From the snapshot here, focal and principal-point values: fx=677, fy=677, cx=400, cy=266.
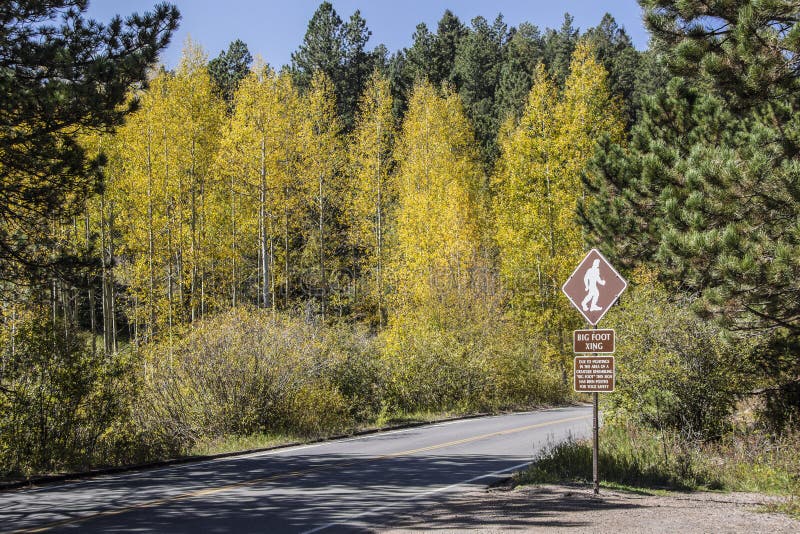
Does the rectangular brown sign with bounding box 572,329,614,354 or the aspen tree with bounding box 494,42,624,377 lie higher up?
the aspen tree with bounding box 494,42,624,377

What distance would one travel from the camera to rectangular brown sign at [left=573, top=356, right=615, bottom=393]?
9586mm

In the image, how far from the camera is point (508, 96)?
61.5 m

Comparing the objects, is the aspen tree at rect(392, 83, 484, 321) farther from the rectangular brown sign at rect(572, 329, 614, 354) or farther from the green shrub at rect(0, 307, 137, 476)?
the rectangular brown sign at rect(572, 329, 614, 354)

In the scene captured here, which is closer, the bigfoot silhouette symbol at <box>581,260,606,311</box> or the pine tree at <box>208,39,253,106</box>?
the bigfoot silhouette symbol at <box>581,260,606,311</box>

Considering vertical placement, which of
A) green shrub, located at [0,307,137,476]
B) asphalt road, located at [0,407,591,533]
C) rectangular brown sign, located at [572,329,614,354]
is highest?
rectangular brown sign, located at [572,329,614,354]

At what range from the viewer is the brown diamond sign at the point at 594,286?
32.2 ft

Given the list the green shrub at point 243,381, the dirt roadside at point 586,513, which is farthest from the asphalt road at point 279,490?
the green shrub at point 243,381

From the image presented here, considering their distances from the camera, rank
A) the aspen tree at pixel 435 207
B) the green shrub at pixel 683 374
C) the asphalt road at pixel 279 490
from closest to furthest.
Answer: the asphalt road at pixel 279 490, the green shrub at pixel 683 374, the aspen tree at pixel 435 207

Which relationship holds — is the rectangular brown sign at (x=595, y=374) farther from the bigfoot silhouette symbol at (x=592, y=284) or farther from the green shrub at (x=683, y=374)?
the green shrub at (x=683, y=374)

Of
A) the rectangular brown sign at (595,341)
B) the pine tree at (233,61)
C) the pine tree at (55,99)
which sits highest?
the pine tree at (233,61)

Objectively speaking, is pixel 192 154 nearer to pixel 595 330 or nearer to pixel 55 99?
pixel 55 99

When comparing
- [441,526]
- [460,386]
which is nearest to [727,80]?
[441,526]

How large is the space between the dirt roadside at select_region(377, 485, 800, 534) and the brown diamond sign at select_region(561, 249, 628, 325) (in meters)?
2.56

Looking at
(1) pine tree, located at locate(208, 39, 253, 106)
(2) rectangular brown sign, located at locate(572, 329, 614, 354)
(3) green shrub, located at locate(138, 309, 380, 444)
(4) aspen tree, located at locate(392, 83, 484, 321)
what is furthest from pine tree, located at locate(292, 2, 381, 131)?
(2) rectangular brown sign, located at locate(572, 329, 614, 354)
